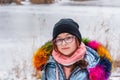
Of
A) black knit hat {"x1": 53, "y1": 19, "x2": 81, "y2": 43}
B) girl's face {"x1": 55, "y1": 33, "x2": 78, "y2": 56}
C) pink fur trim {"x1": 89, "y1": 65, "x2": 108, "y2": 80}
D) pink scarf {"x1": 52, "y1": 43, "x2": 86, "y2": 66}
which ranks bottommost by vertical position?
pink fur trim {"x1": 89, "y1": 65, "x2": 108, "y2": 80}

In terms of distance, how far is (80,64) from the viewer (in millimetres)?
2275

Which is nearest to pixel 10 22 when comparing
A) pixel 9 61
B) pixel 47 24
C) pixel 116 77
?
pixel 47 24

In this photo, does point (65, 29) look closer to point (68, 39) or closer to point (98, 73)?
point (68, 39)

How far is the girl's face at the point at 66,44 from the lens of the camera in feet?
7.30

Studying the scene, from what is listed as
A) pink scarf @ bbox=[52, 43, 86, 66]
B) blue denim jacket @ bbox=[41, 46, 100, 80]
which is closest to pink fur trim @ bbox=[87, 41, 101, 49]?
blue denim jacket @ bbox=[41, 46, 100, 80]

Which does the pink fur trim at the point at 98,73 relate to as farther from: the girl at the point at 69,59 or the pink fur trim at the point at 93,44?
the pink fur trim at the point at 93,44

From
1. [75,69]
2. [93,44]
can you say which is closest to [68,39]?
[75,69]

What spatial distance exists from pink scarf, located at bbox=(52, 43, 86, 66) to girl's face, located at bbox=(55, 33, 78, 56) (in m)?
0.02

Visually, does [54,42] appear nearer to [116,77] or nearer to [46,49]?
[46,49]

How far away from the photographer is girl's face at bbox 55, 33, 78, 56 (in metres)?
2.23

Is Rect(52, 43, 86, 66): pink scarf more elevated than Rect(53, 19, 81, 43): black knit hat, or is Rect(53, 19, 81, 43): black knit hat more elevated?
Rect(53, 19, 81, 43): black knit hat

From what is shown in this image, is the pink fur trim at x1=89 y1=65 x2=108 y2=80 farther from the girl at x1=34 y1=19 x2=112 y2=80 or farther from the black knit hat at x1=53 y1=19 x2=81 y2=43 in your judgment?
the black knit hat at x1=53 y1=19 x2=81 y2=43

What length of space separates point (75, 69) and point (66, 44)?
0.47 feet

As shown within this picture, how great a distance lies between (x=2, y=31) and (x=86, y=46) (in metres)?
10.0
